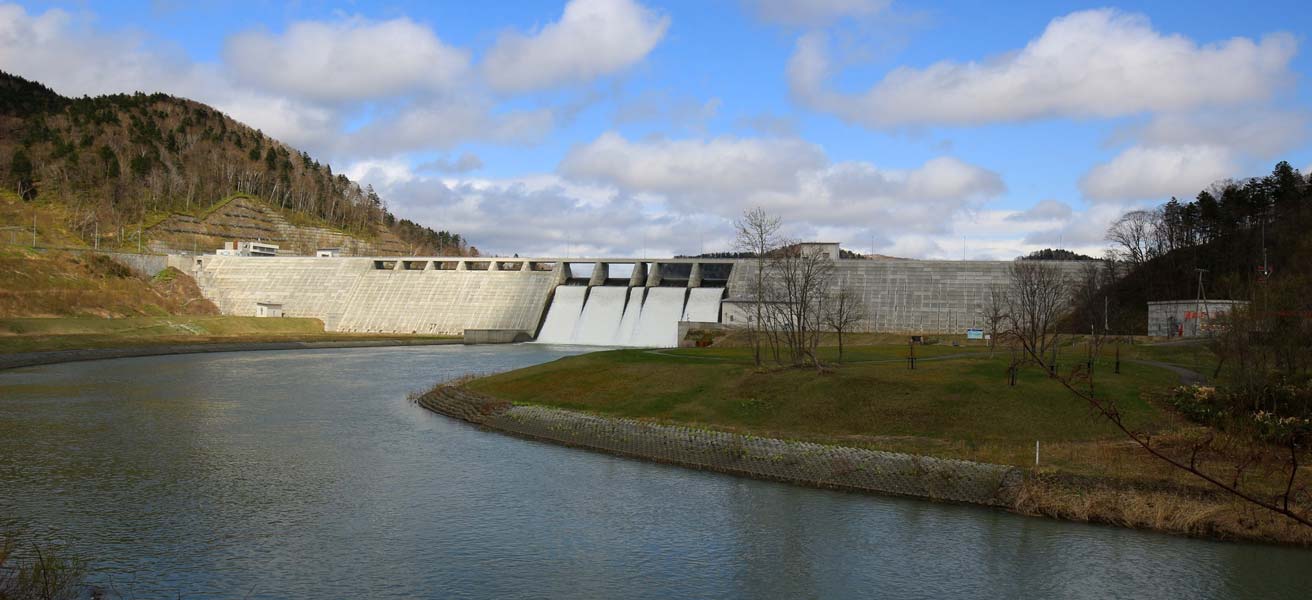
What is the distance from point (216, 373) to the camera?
2128 inches

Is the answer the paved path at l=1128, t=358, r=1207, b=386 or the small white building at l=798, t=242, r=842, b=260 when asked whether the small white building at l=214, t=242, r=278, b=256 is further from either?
the paved path at l=1128, t=358, r=1207, b=386

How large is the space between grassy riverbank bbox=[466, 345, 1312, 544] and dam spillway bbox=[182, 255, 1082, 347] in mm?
32837

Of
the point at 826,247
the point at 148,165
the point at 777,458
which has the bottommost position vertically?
the point at 777,458

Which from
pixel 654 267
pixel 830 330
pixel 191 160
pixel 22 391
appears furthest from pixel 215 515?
pixel 191 160

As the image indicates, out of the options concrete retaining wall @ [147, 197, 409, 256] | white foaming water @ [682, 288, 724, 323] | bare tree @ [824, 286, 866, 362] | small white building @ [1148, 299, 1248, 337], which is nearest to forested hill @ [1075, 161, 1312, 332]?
small white building @ [1148, 299, 1248, 337]

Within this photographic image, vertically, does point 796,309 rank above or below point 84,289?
below

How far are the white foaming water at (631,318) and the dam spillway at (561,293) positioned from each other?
152 mm

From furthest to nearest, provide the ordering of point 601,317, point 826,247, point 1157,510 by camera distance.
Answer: point 826,247 → point 601,317 → point 1157,510

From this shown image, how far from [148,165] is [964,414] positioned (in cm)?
15342

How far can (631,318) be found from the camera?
87.6 m

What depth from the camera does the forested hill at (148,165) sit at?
13350 cm

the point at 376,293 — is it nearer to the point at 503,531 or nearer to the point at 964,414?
the point at 964,414

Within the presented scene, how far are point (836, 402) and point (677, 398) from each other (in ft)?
20.7

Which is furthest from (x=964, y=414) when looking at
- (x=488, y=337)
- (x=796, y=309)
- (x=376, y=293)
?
(x=376, y=293)
